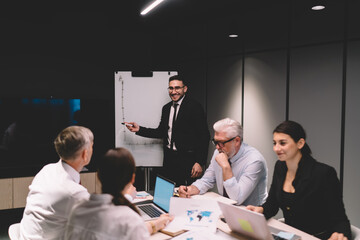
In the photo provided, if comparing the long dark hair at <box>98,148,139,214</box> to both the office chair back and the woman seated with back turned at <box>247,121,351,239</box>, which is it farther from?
the woman seated with back turned at <box>247,121,351,239</box>

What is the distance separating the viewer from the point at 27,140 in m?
4.39

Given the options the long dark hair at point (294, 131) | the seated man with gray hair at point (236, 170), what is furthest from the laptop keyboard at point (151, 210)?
the long dark hair at point (294, 131)

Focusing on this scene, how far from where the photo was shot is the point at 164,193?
2.14 meters

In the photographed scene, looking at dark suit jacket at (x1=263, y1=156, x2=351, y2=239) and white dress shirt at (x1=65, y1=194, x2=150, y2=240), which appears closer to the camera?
white dress shirt at (x1=65, y1=194, x2=150, y2=240)

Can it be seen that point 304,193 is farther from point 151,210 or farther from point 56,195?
point 56,195

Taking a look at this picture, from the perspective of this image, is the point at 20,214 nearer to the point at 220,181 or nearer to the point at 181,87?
the point at 181,87

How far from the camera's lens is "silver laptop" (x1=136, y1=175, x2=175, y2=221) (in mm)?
2033

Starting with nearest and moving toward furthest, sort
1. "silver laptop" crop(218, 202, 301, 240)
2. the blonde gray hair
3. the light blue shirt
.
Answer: "silver laptop" crop(218, 202, 301, 240) → the blonde gray hair → the light blue shirt

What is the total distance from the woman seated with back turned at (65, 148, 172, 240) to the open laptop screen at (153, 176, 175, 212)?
0.78 m

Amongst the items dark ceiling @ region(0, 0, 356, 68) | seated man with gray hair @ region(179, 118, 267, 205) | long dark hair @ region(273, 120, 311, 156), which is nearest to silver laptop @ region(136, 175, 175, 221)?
seated man with gray hair @ region(179, 118, 267, 205)

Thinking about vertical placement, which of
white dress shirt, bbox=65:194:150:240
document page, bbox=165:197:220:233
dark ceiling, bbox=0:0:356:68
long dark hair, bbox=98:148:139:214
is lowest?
document page, bbox=165:197:220:233

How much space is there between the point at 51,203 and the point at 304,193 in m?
1.59

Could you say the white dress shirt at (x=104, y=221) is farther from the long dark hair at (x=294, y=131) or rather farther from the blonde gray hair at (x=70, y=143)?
the long dark hair at (x=294, y=131)

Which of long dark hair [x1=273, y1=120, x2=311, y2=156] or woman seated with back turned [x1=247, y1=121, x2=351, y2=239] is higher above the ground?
long dark hair [x1=273, y1=120, x2=311, y2=156]
